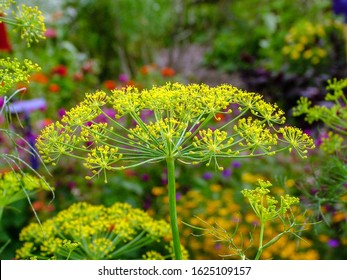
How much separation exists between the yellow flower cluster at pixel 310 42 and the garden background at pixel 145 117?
2 centimetres

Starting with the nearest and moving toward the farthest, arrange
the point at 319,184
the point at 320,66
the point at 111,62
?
1. the point at 319,184
2. the point at 320,66
3. the point at 111,62

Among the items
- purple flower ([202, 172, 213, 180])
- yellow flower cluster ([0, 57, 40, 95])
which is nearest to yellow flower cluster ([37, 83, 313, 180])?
yellow flower cluster ([0, 57, 40, 95])

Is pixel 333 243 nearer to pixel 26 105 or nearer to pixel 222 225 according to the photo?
pixel 222 225

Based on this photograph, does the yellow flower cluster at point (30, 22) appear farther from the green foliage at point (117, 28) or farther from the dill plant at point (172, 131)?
the green foliage at point (117, 28)

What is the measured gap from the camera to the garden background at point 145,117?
1.49 meters

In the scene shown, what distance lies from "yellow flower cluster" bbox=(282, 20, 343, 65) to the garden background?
0.02m

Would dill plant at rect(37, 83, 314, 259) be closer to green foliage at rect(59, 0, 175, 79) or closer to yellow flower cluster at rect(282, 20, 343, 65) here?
yellow flower cluster at rect(282, 20, 343, 65)

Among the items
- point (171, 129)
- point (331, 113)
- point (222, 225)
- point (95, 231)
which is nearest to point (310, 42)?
point (222, 225)

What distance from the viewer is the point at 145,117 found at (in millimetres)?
3545

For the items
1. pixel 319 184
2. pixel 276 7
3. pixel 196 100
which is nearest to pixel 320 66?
pixel 276 7

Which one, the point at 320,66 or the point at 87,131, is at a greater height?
the point at 320,66

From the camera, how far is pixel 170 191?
1.10m
